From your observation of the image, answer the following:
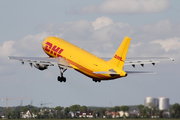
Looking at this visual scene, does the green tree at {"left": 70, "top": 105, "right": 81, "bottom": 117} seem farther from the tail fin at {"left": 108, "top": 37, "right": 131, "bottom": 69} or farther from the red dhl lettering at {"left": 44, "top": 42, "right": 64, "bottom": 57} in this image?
the tail fin at {"left": 108, "top": 37, "right": 131, "bottom": 69}

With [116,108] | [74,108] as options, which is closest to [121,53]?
[116,108]

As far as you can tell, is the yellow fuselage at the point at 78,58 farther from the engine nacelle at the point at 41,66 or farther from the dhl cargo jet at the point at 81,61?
the engine nacelle at the point at 41,66

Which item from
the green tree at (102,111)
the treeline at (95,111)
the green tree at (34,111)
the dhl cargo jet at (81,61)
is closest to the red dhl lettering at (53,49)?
the dhl cargo jet at (81,61)

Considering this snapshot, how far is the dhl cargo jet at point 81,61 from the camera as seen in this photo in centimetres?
8438

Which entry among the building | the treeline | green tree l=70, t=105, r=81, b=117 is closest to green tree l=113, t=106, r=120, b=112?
the treeline

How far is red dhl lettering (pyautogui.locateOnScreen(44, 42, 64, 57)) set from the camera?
98.0 metres

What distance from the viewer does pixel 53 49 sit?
330 ft

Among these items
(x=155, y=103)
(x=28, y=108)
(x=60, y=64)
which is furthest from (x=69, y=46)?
(x=28, y=108)

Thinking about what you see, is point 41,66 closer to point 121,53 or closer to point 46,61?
point 46,61

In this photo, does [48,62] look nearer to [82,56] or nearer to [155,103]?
[82,56]

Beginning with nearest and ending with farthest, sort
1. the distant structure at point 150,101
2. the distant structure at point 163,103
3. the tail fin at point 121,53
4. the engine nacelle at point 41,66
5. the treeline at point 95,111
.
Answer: the tail fin at point 121,53
the engine nacelle at point 41,66
the distant structure at point 163,103
the distant structure at point 150,101
the treeline at point 95,111

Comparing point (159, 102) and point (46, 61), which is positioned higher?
point (46, 61)

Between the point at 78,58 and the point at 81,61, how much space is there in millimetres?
1498

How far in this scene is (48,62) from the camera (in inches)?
3676
